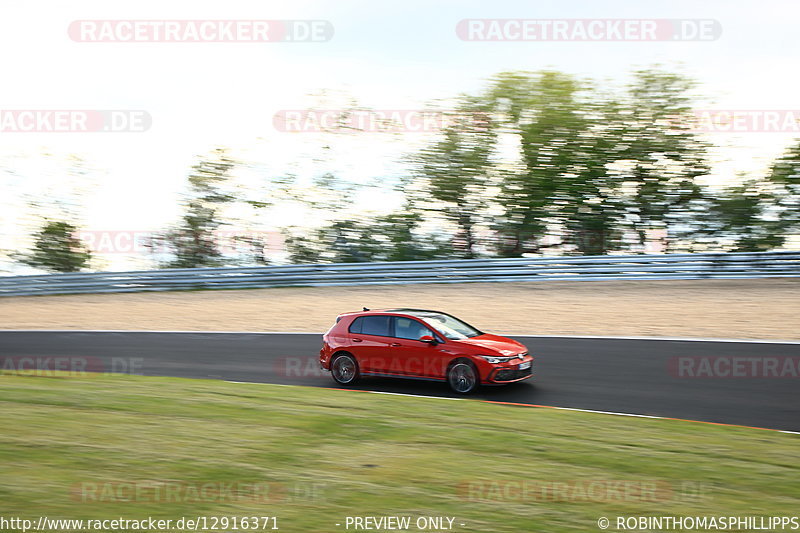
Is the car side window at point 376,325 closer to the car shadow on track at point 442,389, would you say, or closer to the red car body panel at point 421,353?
the red car body panel at point 421,353

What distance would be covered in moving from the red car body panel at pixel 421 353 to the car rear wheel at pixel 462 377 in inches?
3.3

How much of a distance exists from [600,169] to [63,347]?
59.4 feet

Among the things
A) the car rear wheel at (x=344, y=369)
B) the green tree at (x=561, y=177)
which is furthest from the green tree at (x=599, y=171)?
the car rear wheel at (x=344, y=369)

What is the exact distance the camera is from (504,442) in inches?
324

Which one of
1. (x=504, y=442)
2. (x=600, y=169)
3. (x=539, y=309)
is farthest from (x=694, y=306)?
(x=504, y=442)

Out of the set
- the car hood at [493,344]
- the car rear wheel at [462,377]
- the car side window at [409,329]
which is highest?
the car side window at [409,329]

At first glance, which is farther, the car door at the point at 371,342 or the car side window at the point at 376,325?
the car side window at the point at 376,325

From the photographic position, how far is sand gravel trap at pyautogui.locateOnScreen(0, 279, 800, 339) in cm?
1722

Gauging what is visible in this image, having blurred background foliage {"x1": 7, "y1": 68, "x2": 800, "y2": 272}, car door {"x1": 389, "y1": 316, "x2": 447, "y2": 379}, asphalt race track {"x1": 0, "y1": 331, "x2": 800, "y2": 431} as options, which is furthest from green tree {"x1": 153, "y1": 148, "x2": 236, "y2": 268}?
car door {"x1": 389, "y1": 316, "x2": 447, "y2": 379}

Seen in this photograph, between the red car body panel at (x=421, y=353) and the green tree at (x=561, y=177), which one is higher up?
the green tree at (x=561, y=177)

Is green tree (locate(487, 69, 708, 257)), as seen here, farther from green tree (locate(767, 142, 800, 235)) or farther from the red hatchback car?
the red hatchback car

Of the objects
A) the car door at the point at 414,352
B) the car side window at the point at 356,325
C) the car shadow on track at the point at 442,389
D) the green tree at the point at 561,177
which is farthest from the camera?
the green tree at the point at 561,177

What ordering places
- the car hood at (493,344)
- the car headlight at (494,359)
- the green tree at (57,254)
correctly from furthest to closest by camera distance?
the green tree at (57,254) < the car hood at (493,344) < the car headlight at (494,359)

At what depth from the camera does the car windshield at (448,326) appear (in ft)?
39.9
